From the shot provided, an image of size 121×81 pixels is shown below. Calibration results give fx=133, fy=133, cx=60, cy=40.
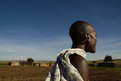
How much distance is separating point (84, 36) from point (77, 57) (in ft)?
0.86

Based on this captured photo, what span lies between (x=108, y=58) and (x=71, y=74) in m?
89.6

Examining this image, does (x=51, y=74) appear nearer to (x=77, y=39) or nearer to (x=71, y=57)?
(x=71, y=57)

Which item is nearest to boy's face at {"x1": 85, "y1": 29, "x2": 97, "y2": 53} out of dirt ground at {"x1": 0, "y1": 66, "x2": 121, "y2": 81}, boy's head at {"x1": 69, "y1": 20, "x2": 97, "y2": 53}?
boy's head at {"x1": 69, "y1": 20, "x2": 97, "y2": 53}

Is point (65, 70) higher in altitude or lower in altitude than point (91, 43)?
lower

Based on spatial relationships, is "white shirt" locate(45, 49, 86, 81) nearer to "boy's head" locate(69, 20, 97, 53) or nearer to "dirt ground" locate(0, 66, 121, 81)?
"boy's head" locate(69, 20, 97, 53)

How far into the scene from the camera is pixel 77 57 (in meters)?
1.23

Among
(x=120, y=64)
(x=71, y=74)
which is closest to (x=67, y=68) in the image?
(x=71, y=74)

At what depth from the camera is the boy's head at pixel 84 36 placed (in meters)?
1.39

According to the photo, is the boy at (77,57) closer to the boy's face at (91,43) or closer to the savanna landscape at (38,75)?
the boy's face at (91,43)

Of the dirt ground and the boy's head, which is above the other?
the boy's head

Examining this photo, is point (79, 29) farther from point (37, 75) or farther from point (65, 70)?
point (37, 75)

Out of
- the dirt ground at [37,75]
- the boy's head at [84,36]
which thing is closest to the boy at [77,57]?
the boy's head at [84,36]

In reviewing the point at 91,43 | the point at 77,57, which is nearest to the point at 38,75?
the point at 91,43

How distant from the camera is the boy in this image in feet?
3.97
